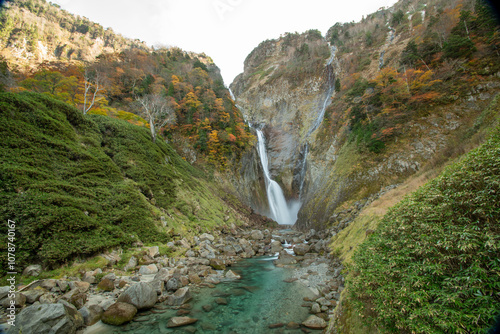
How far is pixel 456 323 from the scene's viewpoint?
224 cm

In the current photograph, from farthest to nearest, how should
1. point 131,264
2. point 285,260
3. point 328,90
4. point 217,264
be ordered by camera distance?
point 328,90 → point 285,260 → point 217,264 → point 131,264

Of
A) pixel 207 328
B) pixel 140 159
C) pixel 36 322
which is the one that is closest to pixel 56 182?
pixel 36 322

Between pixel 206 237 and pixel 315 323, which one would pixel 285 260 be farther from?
pixel 315 323

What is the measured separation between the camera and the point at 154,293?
6723 mm

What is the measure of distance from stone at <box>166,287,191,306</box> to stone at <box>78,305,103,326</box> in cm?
212

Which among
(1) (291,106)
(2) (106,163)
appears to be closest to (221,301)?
(2) (106,163)

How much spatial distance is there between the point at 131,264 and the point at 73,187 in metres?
4.40

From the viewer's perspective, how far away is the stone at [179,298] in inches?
274

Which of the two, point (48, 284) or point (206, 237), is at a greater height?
point (48, 284)

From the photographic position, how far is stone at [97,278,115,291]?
6488 mm

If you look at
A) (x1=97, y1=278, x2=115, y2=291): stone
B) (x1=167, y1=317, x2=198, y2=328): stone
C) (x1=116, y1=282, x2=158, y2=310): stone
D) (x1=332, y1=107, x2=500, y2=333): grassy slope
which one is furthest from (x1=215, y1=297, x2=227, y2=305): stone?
(x1=332, y1=107, x2=500, y2=333): grassy slope

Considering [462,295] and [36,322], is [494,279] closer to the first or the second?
[462,295]

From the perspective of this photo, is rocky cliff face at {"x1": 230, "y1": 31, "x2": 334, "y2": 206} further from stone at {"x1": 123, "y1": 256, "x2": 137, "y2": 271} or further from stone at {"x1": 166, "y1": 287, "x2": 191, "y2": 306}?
stone at {"x1": 166, "y1": 287, "x2": 191, "y2": 306}

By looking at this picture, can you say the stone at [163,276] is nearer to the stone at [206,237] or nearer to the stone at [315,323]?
the stone at [315,323]
